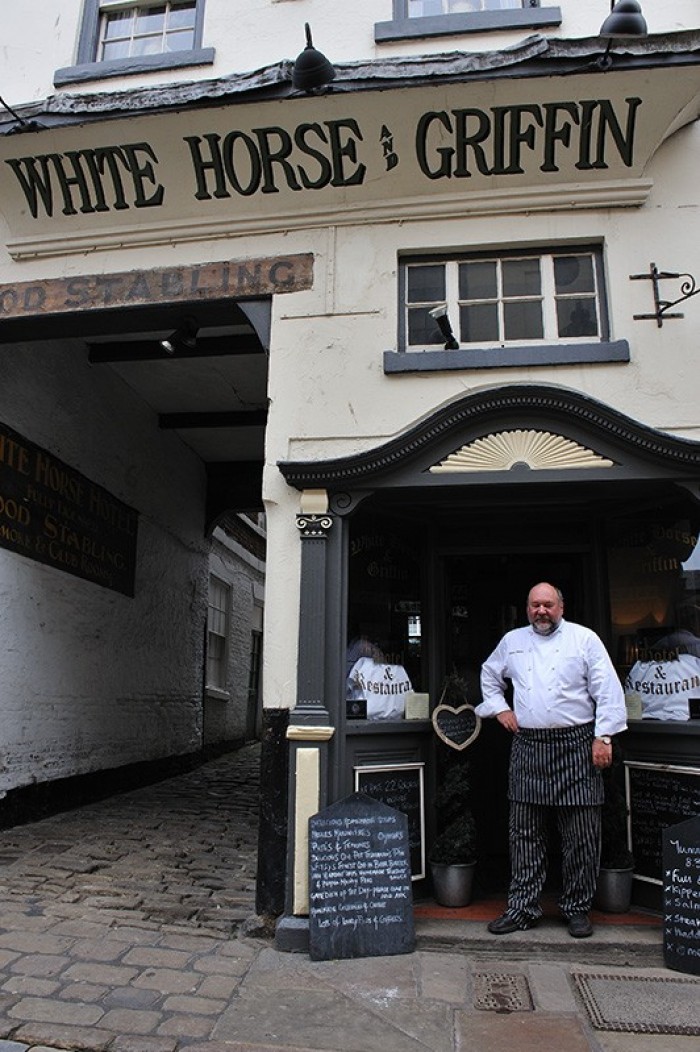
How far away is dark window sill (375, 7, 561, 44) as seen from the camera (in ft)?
19.0

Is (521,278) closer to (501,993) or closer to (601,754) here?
(601,754)

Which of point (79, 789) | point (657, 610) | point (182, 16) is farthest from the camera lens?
point (79, 789)

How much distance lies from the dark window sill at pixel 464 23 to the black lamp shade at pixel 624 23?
3.01ft

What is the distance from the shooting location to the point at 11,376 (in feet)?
23.7

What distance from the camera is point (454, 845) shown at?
4.95 m

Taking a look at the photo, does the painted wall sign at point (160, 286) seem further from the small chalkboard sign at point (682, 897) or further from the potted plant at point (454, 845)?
the small chalkboard sign at point (682, 897)

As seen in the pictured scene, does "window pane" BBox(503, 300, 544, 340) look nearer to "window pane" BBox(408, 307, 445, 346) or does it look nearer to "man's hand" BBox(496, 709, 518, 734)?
"window pane" BBox(408, 307, 445, 346)

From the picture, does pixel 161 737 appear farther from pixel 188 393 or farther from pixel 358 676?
pixel 358 676

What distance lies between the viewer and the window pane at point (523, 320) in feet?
18.0

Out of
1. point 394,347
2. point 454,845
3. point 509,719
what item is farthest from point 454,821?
point 394,347

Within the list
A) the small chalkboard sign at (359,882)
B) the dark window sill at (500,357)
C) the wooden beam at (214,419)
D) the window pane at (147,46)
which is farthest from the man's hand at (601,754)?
the wooden beam at (214,419)

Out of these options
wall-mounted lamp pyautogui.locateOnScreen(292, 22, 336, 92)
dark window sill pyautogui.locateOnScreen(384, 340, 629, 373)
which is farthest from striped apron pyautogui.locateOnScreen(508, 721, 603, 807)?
wall-mounted lamp pyautogui.locateOnScreen(292, 22, 336, 92)

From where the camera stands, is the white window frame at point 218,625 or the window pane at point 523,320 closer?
the window pane at point 523,320

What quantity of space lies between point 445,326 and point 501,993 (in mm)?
3804
